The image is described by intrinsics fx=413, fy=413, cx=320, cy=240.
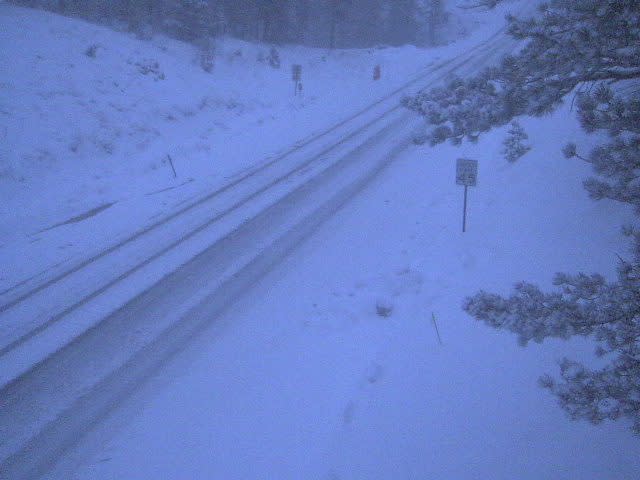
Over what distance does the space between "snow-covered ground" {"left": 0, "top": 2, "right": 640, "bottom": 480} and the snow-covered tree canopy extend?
1901mm

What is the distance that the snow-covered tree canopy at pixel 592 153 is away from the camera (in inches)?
109

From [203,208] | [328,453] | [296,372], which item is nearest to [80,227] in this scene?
[203,208]

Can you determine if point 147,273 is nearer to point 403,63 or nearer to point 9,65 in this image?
point 9,65

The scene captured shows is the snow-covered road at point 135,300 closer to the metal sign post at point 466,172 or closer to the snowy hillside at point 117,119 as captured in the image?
the snowy hillside at point 117,119

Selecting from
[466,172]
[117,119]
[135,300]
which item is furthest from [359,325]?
[117,119]

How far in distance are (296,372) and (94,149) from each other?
13979 millimetres

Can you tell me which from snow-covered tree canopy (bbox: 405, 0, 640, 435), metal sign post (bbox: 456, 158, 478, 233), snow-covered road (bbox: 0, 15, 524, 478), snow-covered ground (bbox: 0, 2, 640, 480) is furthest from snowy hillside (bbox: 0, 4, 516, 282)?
snow-covered tree canopy (bbox: 405, 0, 640, 435)

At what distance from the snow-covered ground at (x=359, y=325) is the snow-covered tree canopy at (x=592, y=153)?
1.90m

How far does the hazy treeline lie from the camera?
2911 centimetres

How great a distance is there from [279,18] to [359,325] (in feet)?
123

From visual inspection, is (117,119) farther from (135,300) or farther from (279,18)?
(279,18)

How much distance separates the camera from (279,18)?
3712cm

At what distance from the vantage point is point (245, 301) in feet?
24.5

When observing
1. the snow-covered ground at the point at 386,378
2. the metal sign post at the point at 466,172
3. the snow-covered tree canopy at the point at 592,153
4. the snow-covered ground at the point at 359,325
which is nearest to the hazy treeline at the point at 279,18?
the snow-covered ground at the point at 359,325
